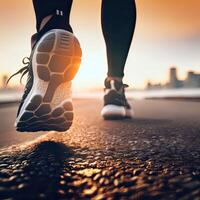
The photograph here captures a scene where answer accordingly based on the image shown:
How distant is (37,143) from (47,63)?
34cm

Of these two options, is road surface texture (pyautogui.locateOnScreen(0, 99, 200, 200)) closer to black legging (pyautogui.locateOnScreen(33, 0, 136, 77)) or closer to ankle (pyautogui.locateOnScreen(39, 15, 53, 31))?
ankle (pyautogui.locateOnScreen(39, 15, 53, 31))

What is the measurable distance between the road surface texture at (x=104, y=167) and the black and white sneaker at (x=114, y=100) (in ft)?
2.41

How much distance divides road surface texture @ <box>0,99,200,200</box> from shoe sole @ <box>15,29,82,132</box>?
0.31 ft

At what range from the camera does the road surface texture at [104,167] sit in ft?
2.48

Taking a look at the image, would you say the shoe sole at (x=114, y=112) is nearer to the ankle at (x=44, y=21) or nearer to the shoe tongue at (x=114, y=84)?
the shoe tongue at (x=114, y=84)

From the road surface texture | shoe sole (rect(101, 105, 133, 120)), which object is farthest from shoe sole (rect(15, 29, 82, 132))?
shoe sole (rect(101, 105, 133, 120))

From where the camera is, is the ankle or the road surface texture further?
the ankle

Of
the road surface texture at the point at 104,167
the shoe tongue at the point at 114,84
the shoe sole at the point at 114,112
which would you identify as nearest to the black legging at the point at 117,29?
the shoe tongue at the point at 114,84

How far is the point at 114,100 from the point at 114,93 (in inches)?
1.9

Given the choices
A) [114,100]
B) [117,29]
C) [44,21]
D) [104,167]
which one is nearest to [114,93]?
[114,100]

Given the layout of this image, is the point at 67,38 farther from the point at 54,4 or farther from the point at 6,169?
the point at 6,169

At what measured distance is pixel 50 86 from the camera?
56.8 inches

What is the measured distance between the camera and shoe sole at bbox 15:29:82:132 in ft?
4.58

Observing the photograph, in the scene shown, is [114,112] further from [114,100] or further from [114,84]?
[114,84]
